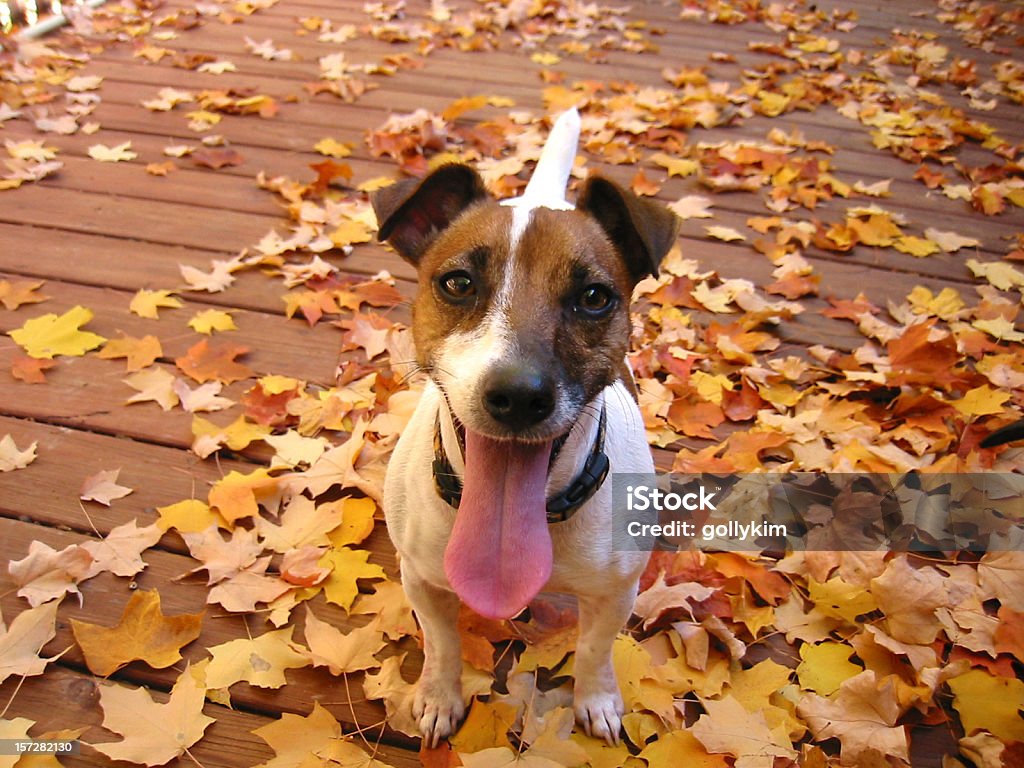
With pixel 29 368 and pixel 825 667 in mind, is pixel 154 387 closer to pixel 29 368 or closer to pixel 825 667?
pixel 29 368

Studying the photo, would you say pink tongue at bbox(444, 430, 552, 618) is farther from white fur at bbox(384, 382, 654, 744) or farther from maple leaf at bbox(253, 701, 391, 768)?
maple leaf at bbox(253, 701, 391, 768)

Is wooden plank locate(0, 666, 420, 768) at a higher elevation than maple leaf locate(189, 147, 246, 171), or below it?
below

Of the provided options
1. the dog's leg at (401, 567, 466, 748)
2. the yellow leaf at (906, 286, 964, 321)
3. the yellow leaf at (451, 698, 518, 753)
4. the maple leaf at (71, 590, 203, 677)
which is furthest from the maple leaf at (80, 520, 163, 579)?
the yellow leaf at (906, 286, 964, 321)

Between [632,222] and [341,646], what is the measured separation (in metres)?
1.42

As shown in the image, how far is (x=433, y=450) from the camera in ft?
5.71

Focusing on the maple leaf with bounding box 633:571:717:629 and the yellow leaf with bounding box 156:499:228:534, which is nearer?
the maple leaf with bounding box 633:571:717:629

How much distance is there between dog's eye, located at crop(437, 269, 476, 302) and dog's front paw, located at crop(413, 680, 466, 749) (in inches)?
41.3

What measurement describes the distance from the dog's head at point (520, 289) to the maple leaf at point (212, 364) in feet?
4.67

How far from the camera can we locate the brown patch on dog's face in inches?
57.6

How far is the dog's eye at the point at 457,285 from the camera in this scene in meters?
1.64

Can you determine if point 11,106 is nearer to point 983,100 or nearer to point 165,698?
point 165,698

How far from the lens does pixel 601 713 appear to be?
6.35 ft

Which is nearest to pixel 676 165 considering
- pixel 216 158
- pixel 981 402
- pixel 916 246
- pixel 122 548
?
pixel 916 246

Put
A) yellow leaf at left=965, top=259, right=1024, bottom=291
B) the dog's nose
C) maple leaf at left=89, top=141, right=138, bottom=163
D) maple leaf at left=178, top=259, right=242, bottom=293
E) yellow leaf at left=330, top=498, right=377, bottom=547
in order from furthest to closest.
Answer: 1. maple leaf at left=89, top=141, right=138, bottom=163
2. yellow leaf at left=965, top=259, right=1024, bottom=291
3. maple leaf at left=178, top=259, right=242, bottom=293
4. yellow leaf at left=330, top=498, right=377, bottom=547
5. the dog's nose
